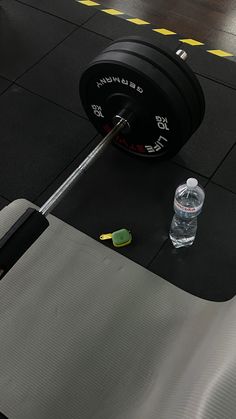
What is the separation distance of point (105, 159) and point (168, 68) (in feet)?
1.80

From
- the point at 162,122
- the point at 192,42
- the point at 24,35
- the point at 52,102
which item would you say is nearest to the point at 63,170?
the point at 52,102

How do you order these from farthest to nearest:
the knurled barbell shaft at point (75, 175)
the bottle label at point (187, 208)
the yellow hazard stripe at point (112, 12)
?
the yellow hazard stripe at point (112, 12)
the bottle label at point (187, 208)
the knurled barbell shaft at point (75, 175)

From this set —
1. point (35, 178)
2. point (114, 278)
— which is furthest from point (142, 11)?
point (114, 278)

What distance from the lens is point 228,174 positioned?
5.62 feet

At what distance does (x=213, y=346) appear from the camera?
31.4 inches

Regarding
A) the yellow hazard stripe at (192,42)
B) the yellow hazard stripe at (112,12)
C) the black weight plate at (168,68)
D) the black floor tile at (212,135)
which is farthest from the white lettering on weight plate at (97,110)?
the yellow hazard stripe at (112,12)

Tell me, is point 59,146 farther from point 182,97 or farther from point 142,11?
point 142,11

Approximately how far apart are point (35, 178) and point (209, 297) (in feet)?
2.81

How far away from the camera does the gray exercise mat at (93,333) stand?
1.01 metres

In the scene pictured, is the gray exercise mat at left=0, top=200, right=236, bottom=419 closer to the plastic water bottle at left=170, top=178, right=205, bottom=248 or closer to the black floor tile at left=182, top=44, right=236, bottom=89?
the plastic water bottle at left=170, top=178, right=205, bottom=248

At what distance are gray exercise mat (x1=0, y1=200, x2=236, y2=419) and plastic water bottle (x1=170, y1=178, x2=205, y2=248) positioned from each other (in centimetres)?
23

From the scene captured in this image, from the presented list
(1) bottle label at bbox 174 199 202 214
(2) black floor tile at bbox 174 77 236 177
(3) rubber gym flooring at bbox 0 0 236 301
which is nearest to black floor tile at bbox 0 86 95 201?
(3) rubber gym flooring at bbox 0 0 236 301

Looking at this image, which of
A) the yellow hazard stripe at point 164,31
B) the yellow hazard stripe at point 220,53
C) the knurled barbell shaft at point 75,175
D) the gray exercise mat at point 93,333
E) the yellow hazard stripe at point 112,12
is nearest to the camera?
the gray exercise mat at point 93,333

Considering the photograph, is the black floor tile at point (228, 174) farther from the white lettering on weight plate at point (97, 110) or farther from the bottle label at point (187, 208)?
the white lettering on weight plate at point (97, 110)
